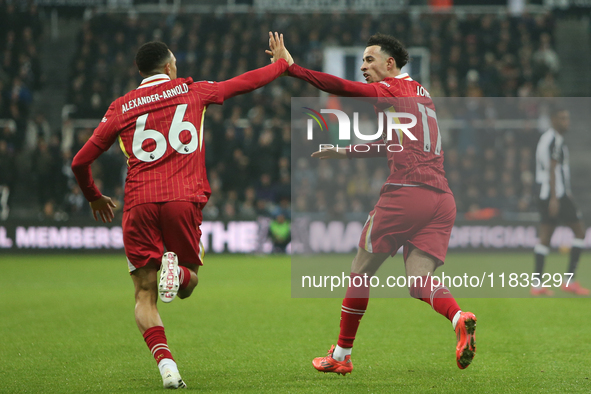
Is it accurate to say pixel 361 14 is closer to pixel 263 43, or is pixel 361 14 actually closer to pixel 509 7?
pixel 263 43

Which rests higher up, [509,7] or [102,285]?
[509,7]

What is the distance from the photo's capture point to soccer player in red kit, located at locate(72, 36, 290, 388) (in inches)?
165

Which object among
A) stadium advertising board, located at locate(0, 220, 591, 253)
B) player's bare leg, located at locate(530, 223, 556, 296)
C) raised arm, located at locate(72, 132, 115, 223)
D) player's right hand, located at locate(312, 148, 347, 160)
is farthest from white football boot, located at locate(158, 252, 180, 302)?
stadium advertising board, located at locate(0, 220, 591, 253)

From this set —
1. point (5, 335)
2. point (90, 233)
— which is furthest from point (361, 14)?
point (5, 335)

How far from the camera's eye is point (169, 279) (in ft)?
13.1

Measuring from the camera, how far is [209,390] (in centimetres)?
406

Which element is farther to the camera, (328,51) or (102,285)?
(328,51)

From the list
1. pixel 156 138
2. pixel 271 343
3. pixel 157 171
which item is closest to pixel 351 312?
pixel 271 343

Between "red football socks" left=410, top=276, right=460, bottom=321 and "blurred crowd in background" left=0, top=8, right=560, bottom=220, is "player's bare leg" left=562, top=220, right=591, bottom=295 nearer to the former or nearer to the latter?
"blurred crowd in background" left=0, top=8, right=560, bottom=220

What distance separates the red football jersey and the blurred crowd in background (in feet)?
29.2

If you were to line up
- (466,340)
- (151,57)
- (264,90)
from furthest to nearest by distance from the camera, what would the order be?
(264,90) → (151,57) → (466,340)

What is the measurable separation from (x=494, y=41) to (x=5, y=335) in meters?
16.0

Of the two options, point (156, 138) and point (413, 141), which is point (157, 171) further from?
point (413, 141)

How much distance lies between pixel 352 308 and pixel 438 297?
70 centimetres
